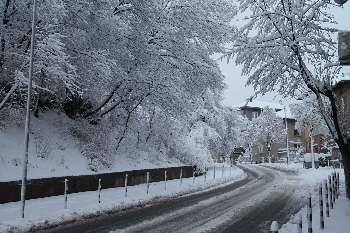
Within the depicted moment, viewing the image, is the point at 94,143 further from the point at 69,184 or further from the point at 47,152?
the point at 69,184

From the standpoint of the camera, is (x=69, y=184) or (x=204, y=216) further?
(x=69, y=184)

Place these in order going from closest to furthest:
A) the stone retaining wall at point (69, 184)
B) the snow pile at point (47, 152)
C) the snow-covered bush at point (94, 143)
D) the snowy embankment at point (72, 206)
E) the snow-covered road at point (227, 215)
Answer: the snow-covered road at point (227, 215), the snowy embankment at point (72, 206), the stone retaining wall at point (69, 184), the snow pile at point (47, 152), the snow-covered bush at point (94, 143)

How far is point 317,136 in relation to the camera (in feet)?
229

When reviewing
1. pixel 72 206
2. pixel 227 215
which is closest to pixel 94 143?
pixel 72 206

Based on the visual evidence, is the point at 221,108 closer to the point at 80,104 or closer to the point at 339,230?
the point at 80,104

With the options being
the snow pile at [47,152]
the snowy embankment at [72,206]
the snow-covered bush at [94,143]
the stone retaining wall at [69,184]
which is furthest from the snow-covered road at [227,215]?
the snow-covered bush at [94,143]

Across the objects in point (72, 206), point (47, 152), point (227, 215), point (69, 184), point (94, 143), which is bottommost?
point (227, 215)

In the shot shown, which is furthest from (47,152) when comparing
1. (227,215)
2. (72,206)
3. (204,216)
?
(227,215)

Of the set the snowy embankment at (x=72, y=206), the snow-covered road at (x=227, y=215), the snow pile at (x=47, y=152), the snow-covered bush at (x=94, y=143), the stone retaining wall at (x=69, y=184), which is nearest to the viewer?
the snow-covered road at (x=227, y=215)

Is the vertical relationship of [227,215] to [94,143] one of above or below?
below

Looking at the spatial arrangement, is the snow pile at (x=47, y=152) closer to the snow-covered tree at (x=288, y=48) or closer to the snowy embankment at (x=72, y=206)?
→ the snowy embankment at (x=72, y=206)

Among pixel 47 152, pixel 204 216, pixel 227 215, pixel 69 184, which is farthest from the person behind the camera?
pixel 47 152

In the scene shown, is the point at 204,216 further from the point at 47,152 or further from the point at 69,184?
the point at 47,152

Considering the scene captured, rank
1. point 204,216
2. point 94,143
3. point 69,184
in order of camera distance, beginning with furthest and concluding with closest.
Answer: point 94,143 < point 69,184 < point 204,216
